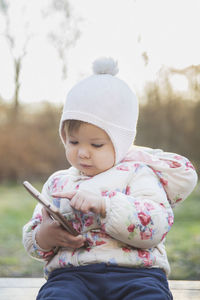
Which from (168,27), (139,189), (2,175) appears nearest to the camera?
(139,189)

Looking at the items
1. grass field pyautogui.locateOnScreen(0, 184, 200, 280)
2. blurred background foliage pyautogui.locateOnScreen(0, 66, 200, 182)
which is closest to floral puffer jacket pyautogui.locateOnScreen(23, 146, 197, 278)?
grass field pyautogui.locateOnScreen(0, 184, 200, 280)

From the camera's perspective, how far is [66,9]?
755 cm

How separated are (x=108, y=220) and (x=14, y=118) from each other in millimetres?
6767

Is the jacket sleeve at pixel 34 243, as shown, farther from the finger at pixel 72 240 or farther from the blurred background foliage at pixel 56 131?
the blurred background foliage at pixel 56 131

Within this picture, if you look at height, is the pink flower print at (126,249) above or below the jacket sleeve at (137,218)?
below

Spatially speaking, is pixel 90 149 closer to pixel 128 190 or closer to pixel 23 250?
pixel 128 190

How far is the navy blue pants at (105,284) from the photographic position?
4.12ft

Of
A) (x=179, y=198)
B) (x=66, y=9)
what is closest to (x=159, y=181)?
(x=179, y=198)

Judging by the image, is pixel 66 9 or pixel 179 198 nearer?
pixel 179 198

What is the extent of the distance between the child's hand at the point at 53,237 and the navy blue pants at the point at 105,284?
0.29ft

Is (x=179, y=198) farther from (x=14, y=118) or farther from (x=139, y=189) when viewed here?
(x=14, y=118)

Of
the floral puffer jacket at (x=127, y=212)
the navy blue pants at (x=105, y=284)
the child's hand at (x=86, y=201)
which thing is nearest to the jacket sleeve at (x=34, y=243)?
the floral puffer jacket at (x=127, y=212)

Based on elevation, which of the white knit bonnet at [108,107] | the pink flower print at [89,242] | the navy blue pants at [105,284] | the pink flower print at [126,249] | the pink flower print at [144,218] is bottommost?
the navy blue pants at [105,284]

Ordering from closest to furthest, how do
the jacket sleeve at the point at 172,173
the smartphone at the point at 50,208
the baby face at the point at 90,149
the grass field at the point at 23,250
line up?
the smartphone at the point at 50,208 < the baby face at the point at 90,149 < the jacket sleeve at the point at 172,173 < the grass field at the point at 23,250
